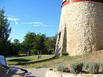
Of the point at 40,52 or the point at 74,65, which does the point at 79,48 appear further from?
the point at 40,52

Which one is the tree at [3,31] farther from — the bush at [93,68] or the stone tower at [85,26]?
the bush at [93,68]

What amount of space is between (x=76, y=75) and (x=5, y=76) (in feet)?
9.20

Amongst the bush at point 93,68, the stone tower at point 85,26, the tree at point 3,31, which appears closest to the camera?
the bush at point 93,68

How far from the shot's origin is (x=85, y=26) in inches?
1278

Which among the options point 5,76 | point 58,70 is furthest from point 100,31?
point 5,76

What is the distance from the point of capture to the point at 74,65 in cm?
1066

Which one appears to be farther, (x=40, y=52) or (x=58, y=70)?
(x=40, y=52)

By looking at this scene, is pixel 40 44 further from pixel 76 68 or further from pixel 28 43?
pixel 76 68

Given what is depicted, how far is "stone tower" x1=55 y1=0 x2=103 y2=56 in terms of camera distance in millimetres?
32469

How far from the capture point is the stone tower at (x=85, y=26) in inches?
1278

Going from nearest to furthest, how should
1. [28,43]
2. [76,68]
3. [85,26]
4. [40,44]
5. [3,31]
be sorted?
[76,68]
[85,26]
[3,31]
[40,44]
[28,43]

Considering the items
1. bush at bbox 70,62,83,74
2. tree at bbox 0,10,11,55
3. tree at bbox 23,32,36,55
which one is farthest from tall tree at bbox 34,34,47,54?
bush at bbox 70,62,83,74

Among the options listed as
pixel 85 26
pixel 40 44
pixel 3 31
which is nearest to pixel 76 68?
pixel 85 26

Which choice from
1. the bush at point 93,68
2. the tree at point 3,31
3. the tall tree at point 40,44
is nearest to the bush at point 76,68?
the bush at point 93,68
